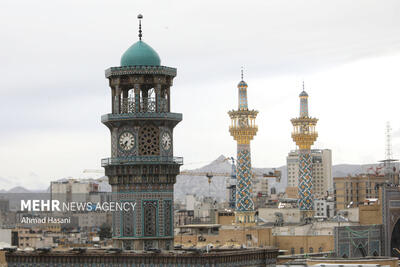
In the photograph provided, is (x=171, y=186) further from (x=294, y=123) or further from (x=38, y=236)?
(x=38, y=236)

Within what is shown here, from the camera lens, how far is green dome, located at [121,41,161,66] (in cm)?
5944

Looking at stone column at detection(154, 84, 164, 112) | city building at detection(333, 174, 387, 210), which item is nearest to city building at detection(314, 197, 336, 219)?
city building at detection(333, 174, 387, 210)

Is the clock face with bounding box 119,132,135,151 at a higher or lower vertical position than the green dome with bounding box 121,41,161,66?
lower

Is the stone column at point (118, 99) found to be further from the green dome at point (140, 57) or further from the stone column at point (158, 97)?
the stone column at point (158, 97)

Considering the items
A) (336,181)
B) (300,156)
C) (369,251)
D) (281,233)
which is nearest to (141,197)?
(369,251)

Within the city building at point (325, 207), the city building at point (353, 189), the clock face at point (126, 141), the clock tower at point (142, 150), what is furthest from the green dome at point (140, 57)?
the city building at point (353, 189)

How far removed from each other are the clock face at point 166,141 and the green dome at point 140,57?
3.87 metres

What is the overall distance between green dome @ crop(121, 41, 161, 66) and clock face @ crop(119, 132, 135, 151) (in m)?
3.83

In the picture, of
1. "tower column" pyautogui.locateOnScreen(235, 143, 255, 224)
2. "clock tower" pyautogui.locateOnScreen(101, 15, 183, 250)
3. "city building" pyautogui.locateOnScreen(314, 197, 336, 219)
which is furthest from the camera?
"city building" pyautogui.locateOnScreen(314, 197, 336, 219)

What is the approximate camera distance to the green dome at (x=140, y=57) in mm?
59438

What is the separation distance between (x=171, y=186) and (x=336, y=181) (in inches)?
5478

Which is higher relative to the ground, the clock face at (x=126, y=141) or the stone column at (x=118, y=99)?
the stone column at (x=118, y=99)

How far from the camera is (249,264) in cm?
5569

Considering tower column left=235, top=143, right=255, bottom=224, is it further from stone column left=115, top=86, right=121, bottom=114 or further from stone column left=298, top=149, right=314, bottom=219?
stone column left=115, top=86, right=121, bottom=114
